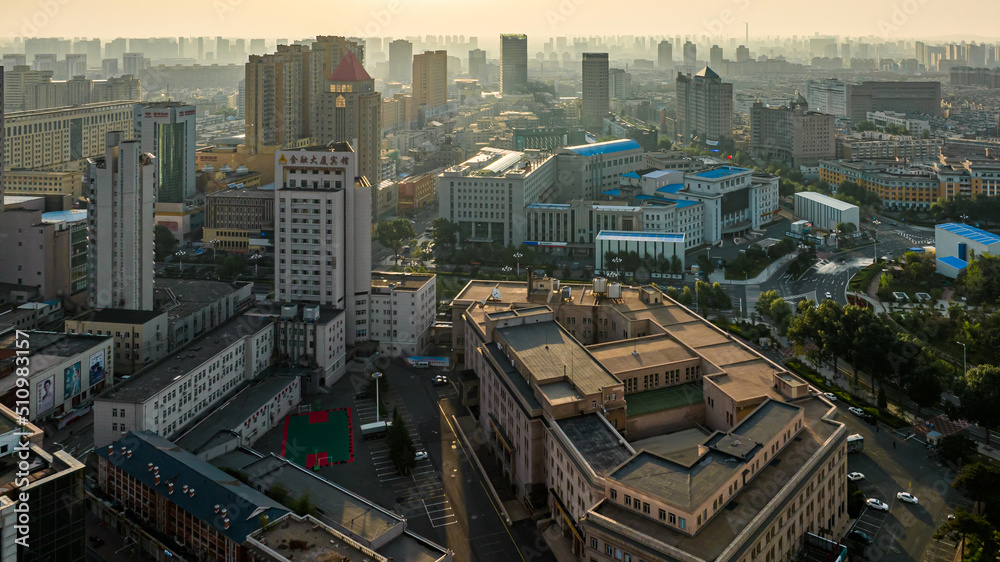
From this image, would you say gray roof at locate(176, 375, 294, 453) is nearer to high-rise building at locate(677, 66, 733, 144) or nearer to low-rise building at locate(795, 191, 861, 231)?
low-rise building at locate(795, 191, 861, 231)

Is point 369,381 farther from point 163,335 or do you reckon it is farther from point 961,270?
point 961,270

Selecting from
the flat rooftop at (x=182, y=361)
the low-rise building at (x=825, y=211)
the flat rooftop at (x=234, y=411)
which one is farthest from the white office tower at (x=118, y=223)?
the low-rise building at (x=825, y=211)

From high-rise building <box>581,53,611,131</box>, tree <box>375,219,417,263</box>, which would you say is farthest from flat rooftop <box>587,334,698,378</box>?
high-rise building <box>581,53,611,131</box>

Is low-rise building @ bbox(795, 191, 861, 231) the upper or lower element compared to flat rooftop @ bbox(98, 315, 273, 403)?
upper

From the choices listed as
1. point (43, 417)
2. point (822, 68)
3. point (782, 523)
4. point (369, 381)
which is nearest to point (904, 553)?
point (782, 523)

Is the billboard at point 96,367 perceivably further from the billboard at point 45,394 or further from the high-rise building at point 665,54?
the high-rise building at point 665,54

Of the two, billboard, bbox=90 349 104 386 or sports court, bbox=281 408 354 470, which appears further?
billboard, bbox=90 349 104 386
